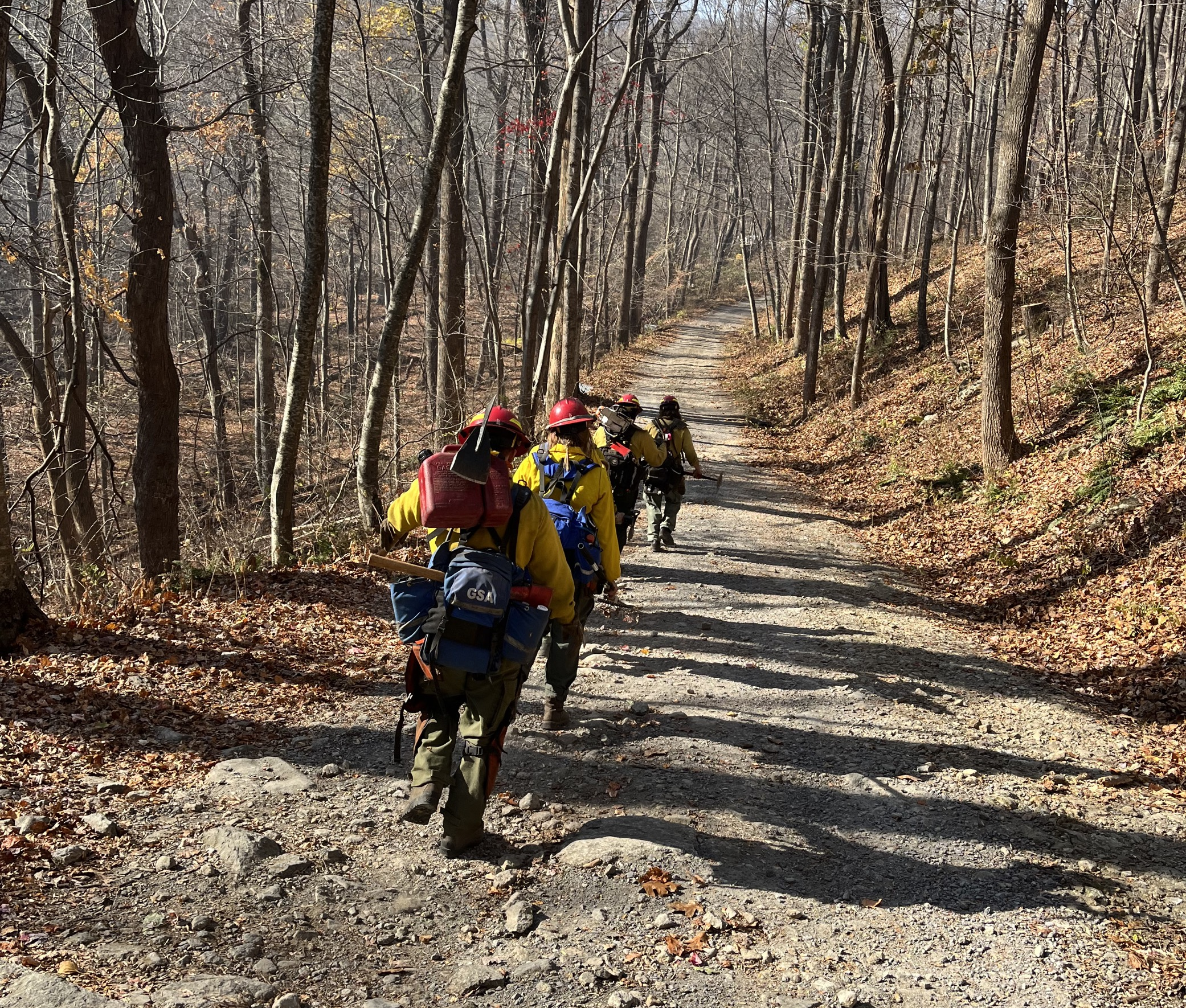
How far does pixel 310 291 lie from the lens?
9359 mm

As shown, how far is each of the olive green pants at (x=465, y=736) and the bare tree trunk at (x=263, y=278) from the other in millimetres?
11039

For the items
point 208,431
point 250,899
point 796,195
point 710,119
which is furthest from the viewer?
point 710,119

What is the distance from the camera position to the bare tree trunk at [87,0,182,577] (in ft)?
29.8

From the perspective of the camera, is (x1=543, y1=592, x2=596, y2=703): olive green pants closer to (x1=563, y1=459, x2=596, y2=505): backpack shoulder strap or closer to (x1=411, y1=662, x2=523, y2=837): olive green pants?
(x1=563, y1=459, x2=596, y2=505): backpack shoulder strap

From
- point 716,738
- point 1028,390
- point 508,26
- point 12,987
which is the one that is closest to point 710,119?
point 508,26

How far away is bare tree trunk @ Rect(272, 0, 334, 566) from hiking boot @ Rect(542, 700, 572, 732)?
15.1ft

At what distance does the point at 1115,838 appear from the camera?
16.9 ft

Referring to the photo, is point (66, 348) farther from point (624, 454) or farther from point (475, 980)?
point (475, 980)

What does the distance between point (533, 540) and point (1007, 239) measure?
34.6 feet

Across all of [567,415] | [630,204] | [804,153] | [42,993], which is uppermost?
[804,153]

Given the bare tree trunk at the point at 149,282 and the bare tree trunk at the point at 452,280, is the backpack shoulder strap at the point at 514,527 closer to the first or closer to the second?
Result: the bare tree trunk at the point at 149,282

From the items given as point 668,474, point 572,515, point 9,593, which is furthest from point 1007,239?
point 9,593

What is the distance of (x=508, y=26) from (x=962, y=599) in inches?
708

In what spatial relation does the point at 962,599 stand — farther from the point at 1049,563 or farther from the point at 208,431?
the point at 208,431
